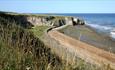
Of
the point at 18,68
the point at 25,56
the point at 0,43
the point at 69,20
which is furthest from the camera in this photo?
the point at 69,20

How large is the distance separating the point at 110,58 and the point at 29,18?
38.1 m

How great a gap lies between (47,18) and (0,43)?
46.9m

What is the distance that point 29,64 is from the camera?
16.9 feet

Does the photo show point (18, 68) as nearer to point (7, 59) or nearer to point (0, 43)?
point (7, 59)

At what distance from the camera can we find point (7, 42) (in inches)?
253

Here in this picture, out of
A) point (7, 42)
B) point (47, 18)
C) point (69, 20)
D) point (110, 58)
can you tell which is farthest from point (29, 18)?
point (7, 42)

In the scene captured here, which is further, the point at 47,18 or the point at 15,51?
the point at 47,18

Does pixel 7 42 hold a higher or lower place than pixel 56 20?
higher

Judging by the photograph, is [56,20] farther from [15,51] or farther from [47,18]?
[15,51]

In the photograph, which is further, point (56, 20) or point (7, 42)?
point (56, 20)

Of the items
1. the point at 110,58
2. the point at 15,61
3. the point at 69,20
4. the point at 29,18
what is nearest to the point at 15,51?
the point at 15,61

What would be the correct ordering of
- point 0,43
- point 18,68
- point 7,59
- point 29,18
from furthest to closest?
point 29,18 < point 0,43 < point 7,59 < point 18,68

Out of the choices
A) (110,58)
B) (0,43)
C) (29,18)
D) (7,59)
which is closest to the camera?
(7,59)

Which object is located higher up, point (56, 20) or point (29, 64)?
point (29, 64)
